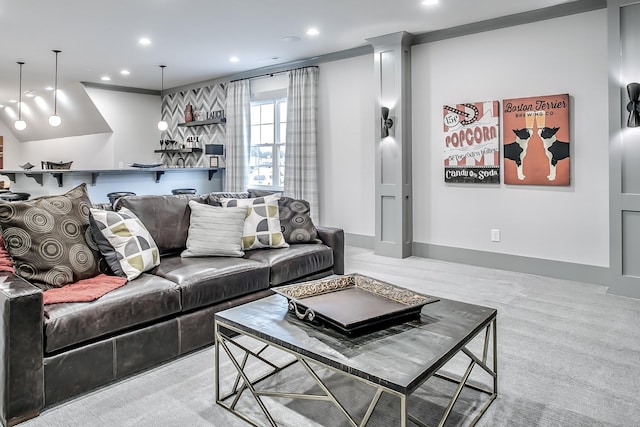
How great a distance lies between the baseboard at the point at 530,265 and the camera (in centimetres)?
383

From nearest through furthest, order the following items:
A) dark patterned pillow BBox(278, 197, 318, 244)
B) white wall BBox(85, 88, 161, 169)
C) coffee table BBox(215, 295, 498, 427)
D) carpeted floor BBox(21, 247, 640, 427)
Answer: coffee table BBox(215, 295, 498, 427), carpeted floor BBox(21, 247, 640, 427), dark patterned pillow BBox(278, 197, 318, 244), white wall BBox(85, 88, 161, 169)

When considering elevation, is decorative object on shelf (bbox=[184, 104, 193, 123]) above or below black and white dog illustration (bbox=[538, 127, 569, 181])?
above

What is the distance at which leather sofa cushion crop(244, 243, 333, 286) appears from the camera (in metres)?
3.05

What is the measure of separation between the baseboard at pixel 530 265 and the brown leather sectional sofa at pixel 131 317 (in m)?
2.45

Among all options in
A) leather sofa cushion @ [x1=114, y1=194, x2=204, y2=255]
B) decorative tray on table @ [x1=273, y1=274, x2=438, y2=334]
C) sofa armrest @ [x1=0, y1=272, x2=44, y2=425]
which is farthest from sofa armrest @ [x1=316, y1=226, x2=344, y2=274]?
sofa armrest @ [x1=0, y1=272, x2=44, y2=425]

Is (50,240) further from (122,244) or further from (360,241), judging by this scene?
(360,241)

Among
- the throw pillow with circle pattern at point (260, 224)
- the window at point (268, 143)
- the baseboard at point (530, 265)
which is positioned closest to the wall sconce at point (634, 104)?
the baseboard at point (530, 265)

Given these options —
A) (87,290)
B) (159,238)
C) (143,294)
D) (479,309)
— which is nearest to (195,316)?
(143,294)

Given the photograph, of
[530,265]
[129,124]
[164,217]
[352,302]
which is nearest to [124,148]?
[129,124]

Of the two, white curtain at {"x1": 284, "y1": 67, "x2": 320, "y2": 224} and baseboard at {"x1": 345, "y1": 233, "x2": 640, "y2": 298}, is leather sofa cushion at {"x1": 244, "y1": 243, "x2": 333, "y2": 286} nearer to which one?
baseboard at {"x1": 345, "y1": 233, "x2": 640, "y2": 298}

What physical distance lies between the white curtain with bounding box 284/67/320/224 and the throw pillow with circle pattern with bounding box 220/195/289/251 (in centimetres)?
277

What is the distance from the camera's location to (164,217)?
3.12 metres

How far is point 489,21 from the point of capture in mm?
4695

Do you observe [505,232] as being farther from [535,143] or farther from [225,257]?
[225,257]
